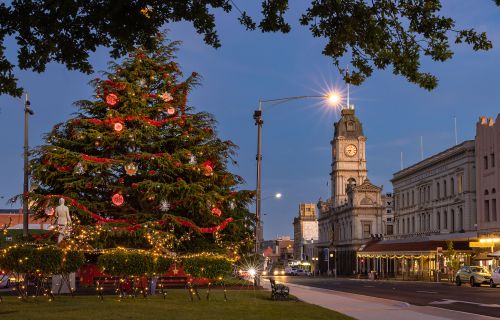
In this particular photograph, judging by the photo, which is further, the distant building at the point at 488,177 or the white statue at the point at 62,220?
the distant building at the point at 488,177

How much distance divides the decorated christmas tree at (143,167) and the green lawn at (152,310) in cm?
1022

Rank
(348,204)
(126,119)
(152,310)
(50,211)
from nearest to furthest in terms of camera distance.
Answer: (152,310) → (50,211) → (126,119) → (348,204)

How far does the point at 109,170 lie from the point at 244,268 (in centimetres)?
964

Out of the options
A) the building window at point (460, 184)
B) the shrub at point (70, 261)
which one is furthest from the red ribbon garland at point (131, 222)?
the building window at point (460, 184)

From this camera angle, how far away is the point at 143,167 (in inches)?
1350

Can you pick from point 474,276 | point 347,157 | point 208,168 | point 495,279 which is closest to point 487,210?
point 474,276

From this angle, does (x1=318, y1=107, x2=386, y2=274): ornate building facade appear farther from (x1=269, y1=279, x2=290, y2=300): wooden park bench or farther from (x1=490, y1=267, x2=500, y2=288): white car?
(x1=269, y1=279, x2=290, y2=300): wooden park bench

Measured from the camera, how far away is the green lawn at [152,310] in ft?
54.6

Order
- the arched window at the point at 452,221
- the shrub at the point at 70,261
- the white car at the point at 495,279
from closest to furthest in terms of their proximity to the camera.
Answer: the shrub at the point at 70,261 → the white car at the point at 495,279 → the arched window at the point at 452,221

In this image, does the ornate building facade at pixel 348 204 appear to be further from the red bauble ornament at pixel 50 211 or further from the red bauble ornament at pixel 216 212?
the red bauble ornament at pixel 50 211

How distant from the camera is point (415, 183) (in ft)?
292

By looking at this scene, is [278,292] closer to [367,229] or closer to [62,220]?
[62,220]

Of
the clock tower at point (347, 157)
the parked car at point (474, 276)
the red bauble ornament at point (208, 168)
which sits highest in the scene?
the clock tower at point (347, 157)

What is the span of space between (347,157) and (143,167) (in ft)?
385
